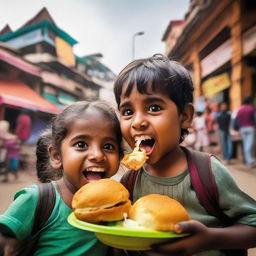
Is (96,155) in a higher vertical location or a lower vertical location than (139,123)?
lower

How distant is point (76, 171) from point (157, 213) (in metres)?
0.66

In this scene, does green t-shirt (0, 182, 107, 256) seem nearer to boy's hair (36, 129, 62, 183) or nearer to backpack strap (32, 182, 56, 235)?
backpack strap (32, 182, 56, 235)

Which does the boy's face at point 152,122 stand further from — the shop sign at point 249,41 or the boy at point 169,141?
the shop sign at point 249,41

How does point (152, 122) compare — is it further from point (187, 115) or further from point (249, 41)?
point (249, 41)

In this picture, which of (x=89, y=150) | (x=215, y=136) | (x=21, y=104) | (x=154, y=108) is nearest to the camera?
(x=154, y=108)

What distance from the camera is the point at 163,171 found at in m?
1.70

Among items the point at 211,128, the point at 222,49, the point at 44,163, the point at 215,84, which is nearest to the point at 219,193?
the point at 44,163

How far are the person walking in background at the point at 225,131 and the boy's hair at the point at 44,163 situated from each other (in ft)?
25.2

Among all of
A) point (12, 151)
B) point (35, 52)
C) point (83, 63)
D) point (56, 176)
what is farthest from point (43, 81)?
point (56, 176)

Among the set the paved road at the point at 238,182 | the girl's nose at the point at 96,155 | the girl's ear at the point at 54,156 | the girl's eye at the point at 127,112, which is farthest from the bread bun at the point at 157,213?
the paved road at the point at 238,182

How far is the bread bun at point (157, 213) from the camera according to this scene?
1111 millimetres

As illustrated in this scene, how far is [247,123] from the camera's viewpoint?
8.24 meters

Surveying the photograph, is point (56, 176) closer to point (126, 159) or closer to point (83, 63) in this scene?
point (126, 159)

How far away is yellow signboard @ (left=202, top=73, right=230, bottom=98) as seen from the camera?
1093 centimetres
